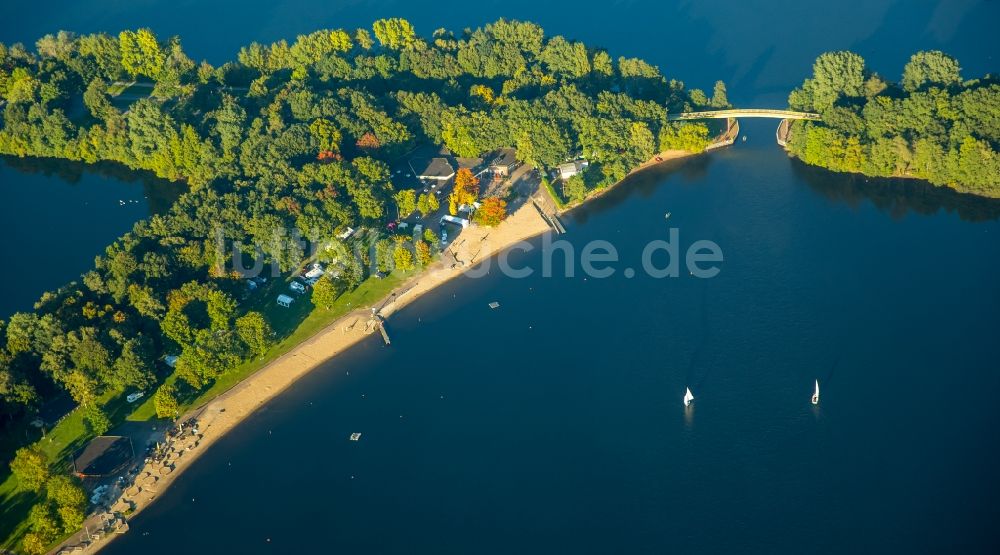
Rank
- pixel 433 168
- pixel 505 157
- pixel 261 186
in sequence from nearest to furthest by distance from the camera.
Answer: pixel 261 186
pixel 433 168
pixel 505 157

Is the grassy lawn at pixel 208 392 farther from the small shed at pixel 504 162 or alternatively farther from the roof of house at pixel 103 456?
the small shed at pixel 504 162

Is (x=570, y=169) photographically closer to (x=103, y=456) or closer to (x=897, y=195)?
(x=897, y=195)

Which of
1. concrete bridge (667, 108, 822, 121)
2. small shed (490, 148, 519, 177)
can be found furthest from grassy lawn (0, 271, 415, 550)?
concrete bridge (667, 108, 822, 121)

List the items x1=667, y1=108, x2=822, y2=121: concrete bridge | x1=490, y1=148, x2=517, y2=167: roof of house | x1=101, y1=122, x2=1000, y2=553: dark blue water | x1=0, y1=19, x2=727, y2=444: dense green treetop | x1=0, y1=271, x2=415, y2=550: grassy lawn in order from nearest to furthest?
x1=101, y1=122, x2=1000, y2=553: dark blue water < x1=0, y1=271, x2=415, y2=550: grassy lawn < x1=0, y1=19, x2=727, y2=444: dense green treetop < x1=490, y1=148, x2=517, y2=167: roof of house < x1=667, y1=108, x2=822, y2=121: concrete bridge

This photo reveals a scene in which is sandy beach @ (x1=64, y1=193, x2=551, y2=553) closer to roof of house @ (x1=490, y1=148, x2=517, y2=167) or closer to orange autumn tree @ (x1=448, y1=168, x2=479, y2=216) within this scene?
orange autumn tree @ (x1=448, y1=168, x2=479, y2=216)

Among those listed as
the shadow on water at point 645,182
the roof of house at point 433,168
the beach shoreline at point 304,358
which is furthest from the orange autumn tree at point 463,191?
the shadow on water at point 645,182

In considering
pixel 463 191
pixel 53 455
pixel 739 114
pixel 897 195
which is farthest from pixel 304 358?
pixel 897 195

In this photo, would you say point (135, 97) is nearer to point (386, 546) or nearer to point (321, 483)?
point (321, 483)
